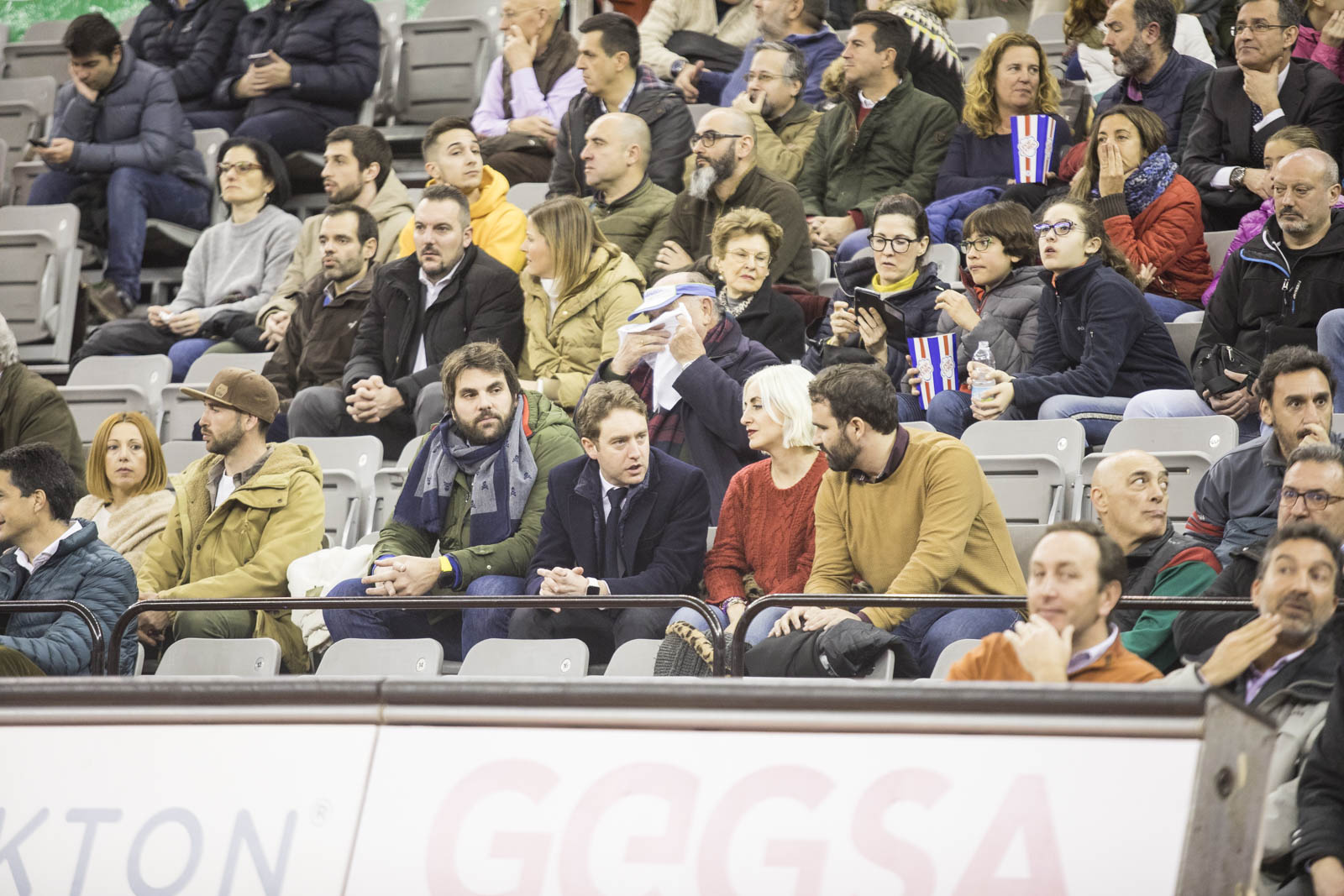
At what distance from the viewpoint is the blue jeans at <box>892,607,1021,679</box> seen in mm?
4539

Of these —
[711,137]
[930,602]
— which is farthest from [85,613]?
[711,137]

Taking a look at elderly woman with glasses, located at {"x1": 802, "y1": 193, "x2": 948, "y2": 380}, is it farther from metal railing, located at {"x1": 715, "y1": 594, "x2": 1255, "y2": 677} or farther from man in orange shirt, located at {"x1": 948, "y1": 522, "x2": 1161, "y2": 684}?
man in orange shirt, located at {"x1": 948, "y1": 522, "x2": 1161, "y2": 684}

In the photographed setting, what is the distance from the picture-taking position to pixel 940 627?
458cm

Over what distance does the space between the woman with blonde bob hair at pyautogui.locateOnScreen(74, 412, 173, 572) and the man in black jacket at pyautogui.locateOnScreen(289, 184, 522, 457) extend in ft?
2.48

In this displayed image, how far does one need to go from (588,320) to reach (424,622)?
5.32 ft

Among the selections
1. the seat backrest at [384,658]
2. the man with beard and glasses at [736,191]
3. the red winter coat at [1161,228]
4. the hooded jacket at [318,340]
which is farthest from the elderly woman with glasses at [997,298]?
the hooded jacket at [318,340]

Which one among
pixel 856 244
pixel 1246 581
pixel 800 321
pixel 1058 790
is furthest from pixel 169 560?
pixel 1058 790

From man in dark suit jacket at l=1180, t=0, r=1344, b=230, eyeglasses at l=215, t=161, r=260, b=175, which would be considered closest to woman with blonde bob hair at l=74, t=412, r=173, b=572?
eyeglasses at l=215, t=161, r=260, b=175

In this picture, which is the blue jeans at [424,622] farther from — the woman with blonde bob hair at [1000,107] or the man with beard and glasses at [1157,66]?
the man with beard and glasses at [1157,66]

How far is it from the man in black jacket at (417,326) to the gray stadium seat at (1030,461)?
2084 mm

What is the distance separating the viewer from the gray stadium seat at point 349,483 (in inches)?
249

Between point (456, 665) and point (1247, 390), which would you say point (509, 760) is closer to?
point (456, 665)

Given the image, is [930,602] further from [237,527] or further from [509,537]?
A: [237,527]

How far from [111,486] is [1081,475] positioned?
11.9ft
